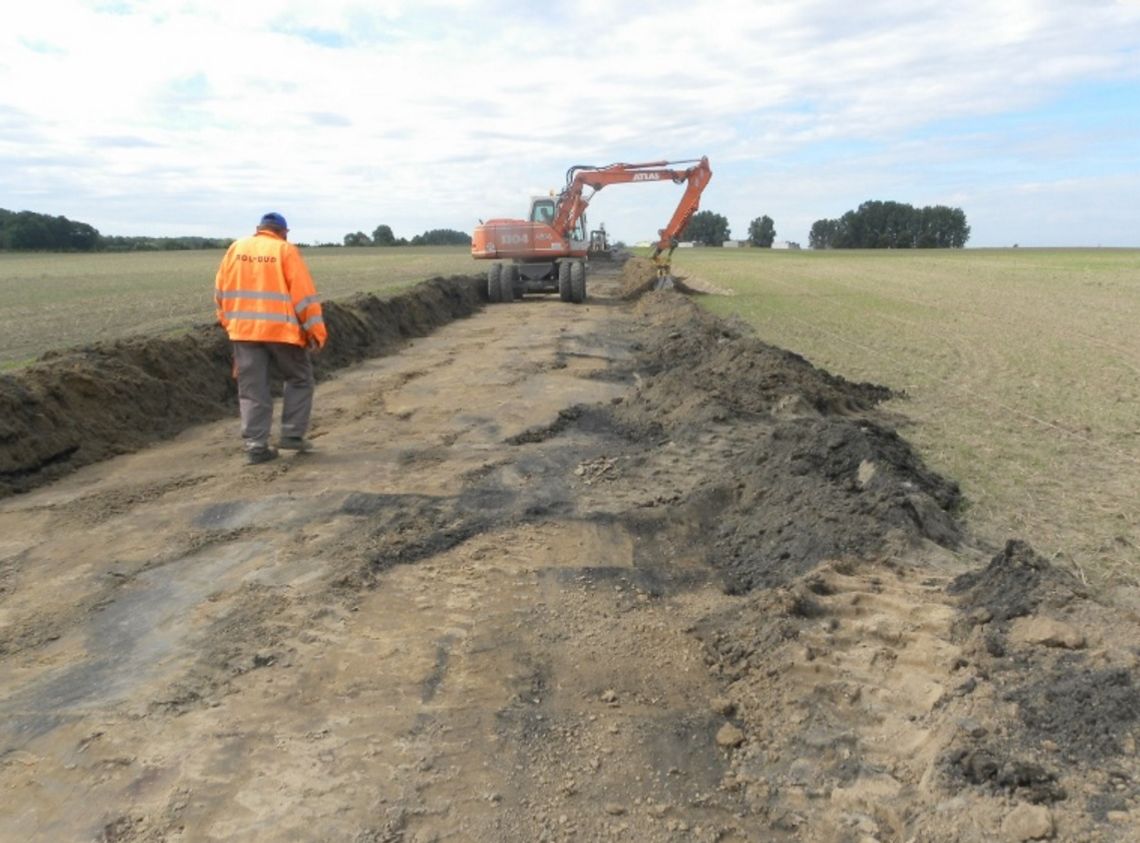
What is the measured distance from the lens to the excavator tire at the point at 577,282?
69.9 feet

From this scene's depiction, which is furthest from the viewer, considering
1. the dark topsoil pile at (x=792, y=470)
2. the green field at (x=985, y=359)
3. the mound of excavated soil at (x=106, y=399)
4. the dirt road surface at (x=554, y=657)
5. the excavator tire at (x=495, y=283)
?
the excavator tire at (x=495, y=283)

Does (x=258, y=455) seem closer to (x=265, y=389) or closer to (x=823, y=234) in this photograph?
(x=265, y=389)

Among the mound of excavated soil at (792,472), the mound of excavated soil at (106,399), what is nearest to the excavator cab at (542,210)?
the mound of excavated soil at (106,399)

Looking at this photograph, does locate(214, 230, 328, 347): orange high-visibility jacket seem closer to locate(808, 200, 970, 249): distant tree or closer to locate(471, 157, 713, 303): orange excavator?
locate(471, 157, 713, 303): orange excavator

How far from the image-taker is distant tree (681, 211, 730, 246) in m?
113

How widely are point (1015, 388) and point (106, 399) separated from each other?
9.48 metres

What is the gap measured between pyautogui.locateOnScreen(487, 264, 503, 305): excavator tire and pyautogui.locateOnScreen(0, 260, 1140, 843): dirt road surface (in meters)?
15.9

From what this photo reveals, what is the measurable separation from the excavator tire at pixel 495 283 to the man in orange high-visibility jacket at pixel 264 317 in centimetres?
1528

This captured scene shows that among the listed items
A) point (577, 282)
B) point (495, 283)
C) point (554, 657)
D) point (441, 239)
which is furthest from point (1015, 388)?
point (441, 239)

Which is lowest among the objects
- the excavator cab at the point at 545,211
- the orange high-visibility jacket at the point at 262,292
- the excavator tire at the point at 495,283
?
the excavator tire at the point at 495,283

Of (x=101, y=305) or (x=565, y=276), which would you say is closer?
(x=101, y=305)

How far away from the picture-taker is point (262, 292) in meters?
6.96

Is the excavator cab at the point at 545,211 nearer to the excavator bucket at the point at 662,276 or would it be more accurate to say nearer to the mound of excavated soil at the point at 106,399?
the excavator bucket at the point at 662,276

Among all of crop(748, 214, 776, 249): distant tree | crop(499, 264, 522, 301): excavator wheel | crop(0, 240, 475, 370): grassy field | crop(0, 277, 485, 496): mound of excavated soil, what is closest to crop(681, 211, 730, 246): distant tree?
crop(748, 214, 776, 249): distant tree
